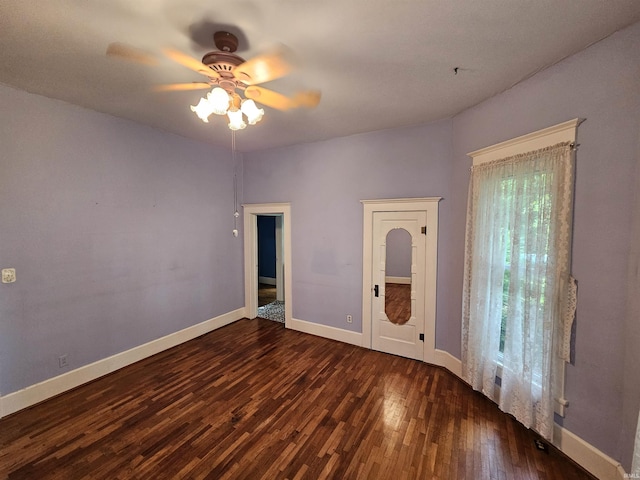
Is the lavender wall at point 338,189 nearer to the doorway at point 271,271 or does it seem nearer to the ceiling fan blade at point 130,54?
the doorway at point 271,271

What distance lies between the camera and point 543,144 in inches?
82.7

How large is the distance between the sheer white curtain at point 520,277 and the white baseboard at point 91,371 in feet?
12.4

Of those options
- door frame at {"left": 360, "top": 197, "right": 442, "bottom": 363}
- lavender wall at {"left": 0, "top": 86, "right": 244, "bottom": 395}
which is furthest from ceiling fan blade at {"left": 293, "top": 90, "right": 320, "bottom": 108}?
lavender wall at {"left": 0, "top": 86, "right": 244, "bottom": 395}

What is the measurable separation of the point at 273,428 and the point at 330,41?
Result: 9.95 ft

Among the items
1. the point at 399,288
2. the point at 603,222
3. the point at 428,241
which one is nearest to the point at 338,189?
the point at 428,241

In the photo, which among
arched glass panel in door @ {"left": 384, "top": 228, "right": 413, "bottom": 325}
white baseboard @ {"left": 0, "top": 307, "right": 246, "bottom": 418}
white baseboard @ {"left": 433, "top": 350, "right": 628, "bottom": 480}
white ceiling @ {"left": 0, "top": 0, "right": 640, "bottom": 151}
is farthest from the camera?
arched glass panel in door @ {"left": 384, "top": 228, "right": 413, "bottom": 325}

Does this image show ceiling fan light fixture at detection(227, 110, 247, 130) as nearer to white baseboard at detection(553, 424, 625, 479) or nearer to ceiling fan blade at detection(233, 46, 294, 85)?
ceiling fan blade at detection(233, 46, 294, 85)

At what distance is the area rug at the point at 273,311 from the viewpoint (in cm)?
505

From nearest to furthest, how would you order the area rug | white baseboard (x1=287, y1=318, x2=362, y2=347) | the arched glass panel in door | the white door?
the white door < the arched glass panel in door < white baseboard (x1=287, y1=318, x2=362, y2=347) < the area rug

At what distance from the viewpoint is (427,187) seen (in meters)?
3.35

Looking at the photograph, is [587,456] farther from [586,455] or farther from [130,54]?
[130,54]

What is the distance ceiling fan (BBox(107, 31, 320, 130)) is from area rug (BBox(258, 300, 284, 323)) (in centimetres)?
386

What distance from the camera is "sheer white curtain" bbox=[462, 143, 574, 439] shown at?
1.99m

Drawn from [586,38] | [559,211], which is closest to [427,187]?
[559,211]
